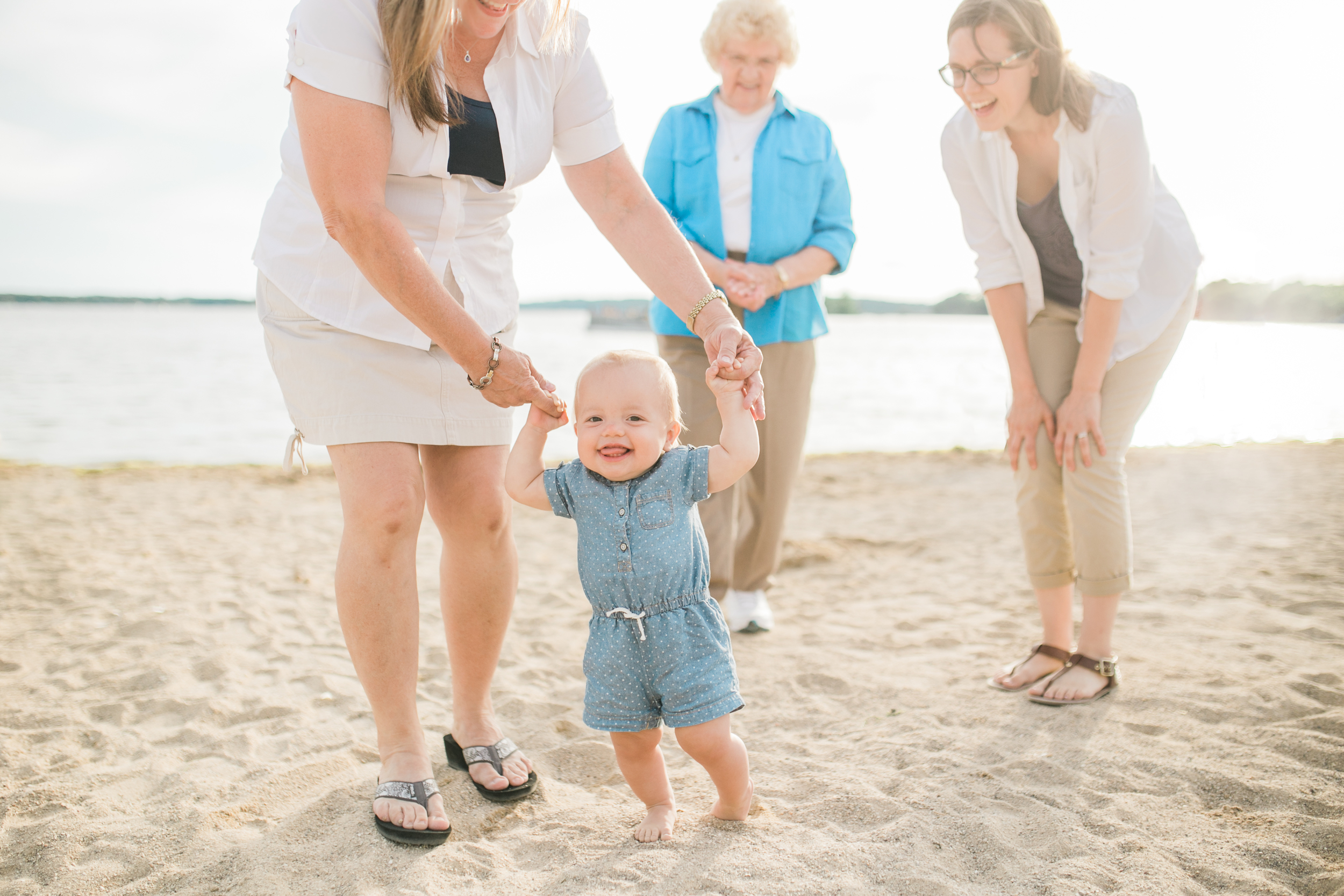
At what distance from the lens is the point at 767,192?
3.59 m

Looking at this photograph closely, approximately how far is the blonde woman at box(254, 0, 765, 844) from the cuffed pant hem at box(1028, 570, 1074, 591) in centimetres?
148

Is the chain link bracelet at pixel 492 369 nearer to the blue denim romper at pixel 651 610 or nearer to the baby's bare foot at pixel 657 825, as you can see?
the blue denim romper at pixel 651 610

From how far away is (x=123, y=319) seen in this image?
57938 millimetres

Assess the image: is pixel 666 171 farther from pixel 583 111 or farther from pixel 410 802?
pixel 410 802

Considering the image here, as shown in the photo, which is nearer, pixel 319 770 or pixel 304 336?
pixel 304 336

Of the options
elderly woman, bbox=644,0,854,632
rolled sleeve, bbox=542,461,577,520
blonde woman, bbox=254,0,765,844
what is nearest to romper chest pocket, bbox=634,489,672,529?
rolled sleeve, bbox=542,461,577,520

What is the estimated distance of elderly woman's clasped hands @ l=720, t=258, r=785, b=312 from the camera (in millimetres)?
3439

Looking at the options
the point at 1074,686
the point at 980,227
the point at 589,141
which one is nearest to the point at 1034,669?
the point at 1074,686

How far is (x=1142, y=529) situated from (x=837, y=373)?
16346mm

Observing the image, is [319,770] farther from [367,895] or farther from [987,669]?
[987,669]

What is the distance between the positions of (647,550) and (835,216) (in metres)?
2.31

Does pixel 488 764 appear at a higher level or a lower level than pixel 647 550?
lower

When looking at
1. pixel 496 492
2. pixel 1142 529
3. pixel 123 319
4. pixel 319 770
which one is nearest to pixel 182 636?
pixel 319 770

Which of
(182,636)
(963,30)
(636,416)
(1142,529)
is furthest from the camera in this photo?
(1142,529)
